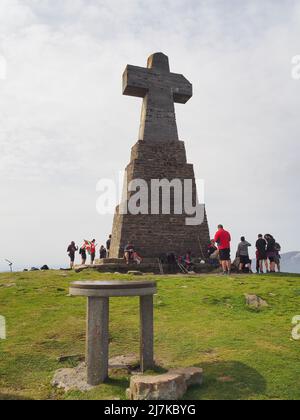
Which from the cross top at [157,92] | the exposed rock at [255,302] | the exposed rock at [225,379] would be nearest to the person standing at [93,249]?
the cross top at [157,92]

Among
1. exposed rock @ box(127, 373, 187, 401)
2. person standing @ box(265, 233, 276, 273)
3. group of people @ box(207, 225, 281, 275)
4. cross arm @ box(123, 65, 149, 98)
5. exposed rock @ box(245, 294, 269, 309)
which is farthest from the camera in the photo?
cross arm @ box(123, 65, 149, 98)

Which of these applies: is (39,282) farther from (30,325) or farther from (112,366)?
(112,366)

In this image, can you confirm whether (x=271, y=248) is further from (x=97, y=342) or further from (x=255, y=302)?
(x=97, y=342)

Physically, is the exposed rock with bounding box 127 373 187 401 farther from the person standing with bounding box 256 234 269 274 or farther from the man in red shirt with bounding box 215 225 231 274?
the person standing with bounding box 256 234 269 274

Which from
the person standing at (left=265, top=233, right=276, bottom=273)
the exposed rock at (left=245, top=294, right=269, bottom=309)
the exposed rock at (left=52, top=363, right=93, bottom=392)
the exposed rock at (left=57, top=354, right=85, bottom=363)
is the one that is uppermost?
the person standing at (left=265, top=233, right=276, bottom=273)

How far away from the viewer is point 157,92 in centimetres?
2136

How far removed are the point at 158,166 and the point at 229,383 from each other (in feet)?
53.0

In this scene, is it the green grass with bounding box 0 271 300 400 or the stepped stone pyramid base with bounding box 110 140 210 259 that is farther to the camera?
the stepped stone pyramid base with bounding box 110 140 210 259

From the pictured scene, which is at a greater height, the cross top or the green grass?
the cross top

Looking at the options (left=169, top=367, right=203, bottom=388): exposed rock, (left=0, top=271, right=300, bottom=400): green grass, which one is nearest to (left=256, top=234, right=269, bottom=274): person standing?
(left=0, top=271, right=300, bottom=400): green grass

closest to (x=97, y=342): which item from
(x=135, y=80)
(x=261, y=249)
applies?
(x=261, y=249)

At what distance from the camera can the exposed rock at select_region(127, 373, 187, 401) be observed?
4.32 meters

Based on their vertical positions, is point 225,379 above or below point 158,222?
below
